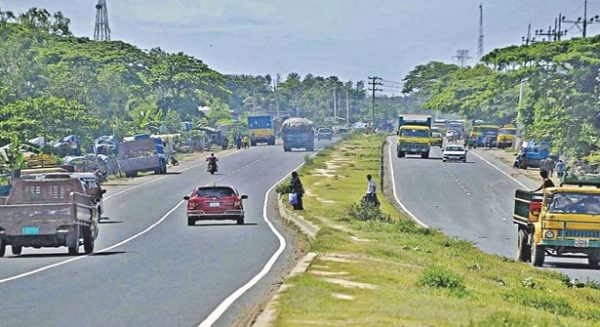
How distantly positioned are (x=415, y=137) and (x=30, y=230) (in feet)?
210

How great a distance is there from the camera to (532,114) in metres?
107

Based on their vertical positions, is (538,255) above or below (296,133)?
above

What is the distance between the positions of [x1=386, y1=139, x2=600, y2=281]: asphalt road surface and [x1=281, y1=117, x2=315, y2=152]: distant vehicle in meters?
14.0

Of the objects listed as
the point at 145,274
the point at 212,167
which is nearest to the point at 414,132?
the point at 212,167

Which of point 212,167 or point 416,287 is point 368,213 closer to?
point 416,287

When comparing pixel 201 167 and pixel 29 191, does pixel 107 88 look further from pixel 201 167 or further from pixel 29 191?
pixel 29 191

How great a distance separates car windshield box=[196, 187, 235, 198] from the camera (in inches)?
1529

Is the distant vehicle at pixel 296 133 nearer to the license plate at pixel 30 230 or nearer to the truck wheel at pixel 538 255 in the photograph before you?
the truck wheel at pixel 538 255

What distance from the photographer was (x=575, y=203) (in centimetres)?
2700

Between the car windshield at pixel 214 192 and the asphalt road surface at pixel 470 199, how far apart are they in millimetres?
8399

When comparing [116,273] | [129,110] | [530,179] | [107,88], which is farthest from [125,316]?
[129,110]

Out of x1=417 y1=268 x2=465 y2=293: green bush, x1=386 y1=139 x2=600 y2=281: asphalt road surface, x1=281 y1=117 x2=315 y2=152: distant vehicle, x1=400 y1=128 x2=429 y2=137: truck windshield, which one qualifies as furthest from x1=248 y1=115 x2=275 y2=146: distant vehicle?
x1=417 y1=268 x2=465 y2=293: green bush

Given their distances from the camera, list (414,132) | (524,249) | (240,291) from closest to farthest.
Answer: (240,291), (524,249), (414,132)

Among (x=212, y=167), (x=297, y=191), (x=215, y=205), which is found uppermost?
(x=297, y=191)
